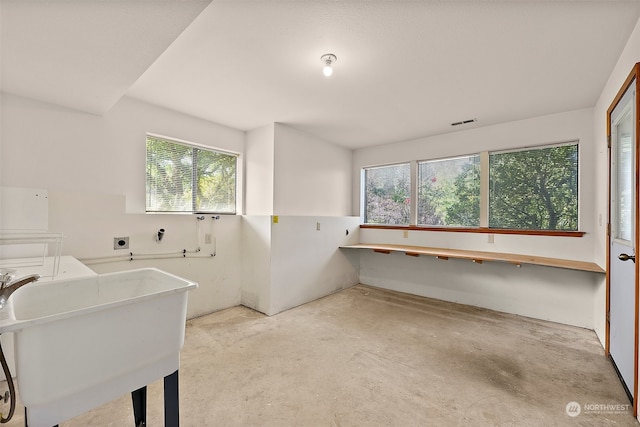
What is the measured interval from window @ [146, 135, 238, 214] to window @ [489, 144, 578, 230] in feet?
12.1

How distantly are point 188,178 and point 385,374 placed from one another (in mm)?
3079

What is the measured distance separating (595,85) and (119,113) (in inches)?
186

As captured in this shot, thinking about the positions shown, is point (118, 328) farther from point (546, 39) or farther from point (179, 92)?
point (546, 39)

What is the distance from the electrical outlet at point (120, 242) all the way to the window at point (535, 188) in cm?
446

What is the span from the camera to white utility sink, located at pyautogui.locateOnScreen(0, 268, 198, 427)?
0.83 m

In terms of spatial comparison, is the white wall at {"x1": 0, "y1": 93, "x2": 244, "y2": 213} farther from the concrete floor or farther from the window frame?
the window frame

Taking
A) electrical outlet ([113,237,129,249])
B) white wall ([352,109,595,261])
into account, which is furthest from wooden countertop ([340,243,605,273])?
electrical outlet ([113,237,129,249])

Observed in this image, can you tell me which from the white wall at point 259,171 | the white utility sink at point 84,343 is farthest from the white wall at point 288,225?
the white utility sink at point 84,343

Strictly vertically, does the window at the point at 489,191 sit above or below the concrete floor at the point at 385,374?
above

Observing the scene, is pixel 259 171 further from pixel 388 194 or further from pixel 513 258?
pixel 513 258

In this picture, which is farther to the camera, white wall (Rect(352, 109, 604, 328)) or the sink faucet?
white wall (Rect(352, 109, 604, 328))

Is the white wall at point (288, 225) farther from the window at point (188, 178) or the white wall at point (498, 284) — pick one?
the white wall at point (498, 284)

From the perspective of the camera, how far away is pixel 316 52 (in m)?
2.10

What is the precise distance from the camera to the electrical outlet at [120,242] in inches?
108
